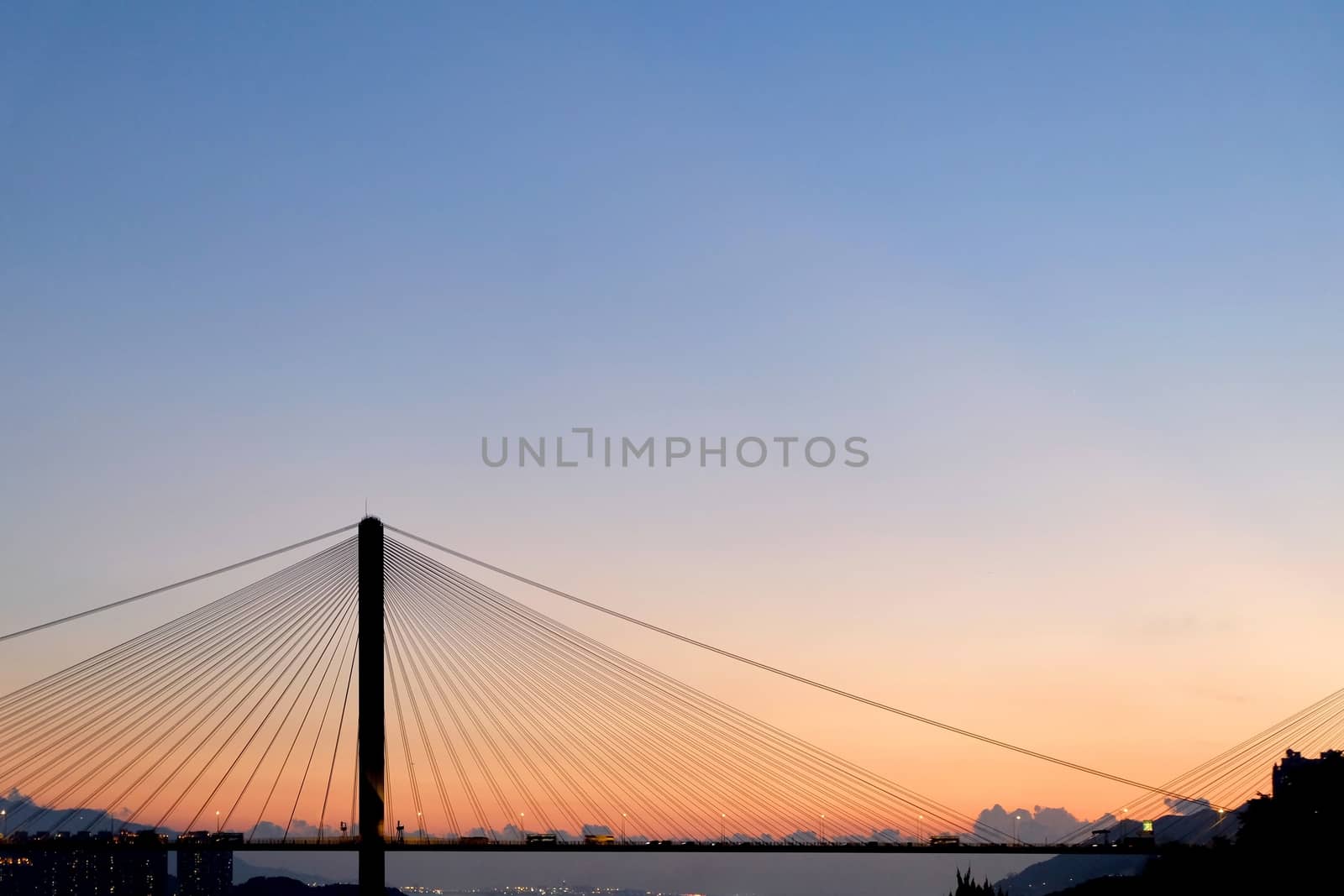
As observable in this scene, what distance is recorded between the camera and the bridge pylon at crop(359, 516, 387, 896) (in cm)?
4784

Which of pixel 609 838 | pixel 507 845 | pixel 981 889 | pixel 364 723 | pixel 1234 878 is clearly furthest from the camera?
pixel 1234 878

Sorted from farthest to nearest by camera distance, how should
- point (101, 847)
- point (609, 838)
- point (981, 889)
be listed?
point (609, 838) → point (981, 889) → point (101, 847)

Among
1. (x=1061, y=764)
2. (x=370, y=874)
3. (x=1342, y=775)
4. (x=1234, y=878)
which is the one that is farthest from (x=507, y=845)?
(x=1342, y=775)

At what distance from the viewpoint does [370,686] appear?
4800 centimetres

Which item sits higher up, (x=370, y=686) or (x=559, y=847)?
(x=370, y=686)

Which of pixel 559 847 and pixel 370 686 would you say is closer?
pixel 370 686

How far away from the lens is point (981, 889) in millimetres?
61375

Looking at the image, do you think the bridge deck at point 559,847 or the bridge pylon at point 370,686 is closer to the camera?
the bridge pylon at point 370,686

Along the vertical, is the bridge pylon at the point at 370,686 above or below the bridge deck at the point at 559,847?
above

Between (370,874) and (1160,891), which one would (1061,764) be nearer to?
(1160,891)

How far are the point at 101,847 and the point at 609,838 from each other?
22.3 meters

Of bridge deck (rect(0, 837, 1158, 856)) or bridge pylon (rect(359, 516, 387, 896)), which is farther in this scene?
bridge deck (rect(0, 837, 1158, 856))

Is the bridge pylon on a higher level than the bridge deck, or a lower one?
higher

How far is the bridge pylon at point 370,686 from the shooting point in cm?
4784
